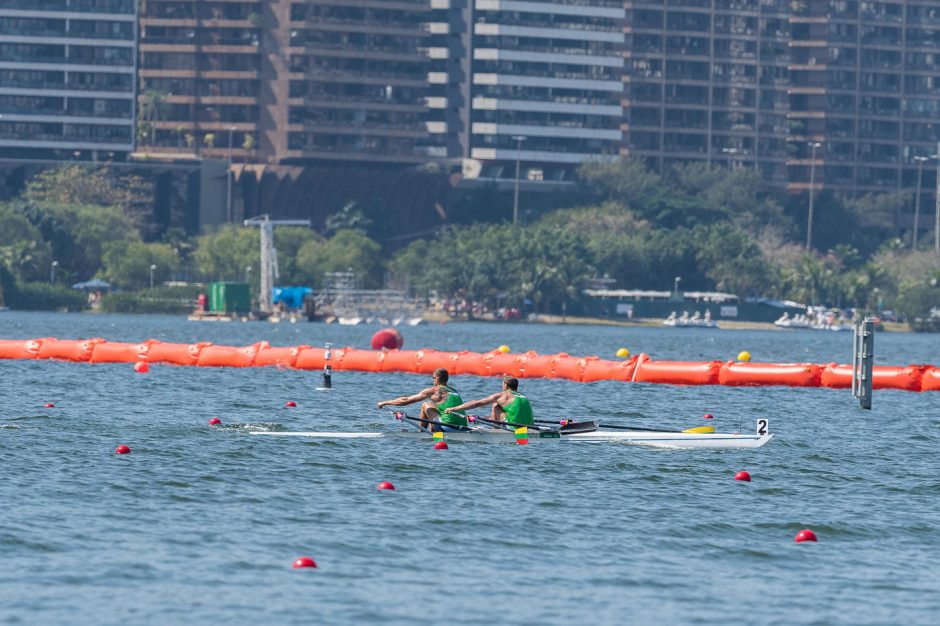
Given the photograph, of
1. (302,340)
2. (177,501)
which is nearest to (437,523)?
(177,501)

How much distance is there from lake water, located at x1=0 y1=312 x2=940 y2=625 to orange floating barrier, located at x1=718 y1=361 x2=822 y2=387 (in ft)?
49.5

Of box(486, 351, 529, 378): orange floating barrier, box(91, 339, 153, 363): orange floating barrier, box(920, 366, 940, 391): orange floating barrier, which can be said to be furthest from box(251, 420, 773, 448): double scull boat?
box(91, 339, 153, 363): orange floating barrier

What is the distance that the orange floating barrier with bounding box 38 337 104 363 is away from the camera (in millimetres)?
95000

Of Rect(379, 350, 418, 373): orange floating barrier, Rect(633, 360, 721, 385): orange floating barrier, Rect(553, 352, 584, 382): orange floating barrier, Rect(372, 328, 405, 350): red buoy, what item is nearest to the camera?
Rect(633, 360, 721, 385): orange floating barrier

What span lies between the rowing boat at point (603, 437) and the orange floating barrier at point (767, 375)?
30794 millimetres

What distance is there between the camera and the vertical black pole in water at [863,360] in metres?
69.8

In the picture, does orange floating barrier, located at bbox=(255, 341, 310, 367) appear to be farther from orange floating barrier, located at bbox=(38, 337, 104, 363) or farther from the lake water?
the lake water

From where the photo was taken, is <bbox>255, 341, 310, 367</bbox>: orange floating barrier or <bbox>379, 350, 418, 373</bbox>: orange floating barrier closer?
<bbox>379, 350, 418, 373</bbox>: orange floating barrier

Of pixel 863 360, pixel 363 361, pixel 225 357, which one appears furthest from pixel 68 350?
pixel 863 360

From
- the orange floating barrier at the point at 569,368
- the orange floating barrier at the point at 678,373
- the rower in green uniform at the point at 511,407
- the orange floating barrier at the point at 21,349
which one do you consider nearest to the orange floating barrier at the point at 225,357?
the orange floating barrier at the point at 21,349

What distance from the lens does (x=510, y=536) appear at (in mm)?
37406

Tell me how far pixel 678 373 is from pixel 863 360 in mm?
14238

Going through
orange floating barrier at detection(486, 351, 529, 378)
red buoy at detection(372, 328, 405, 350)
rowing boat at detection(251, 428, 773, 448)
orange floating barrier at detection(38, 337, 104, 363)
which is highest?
rowing boat at detection(251, 428, 773, 448)

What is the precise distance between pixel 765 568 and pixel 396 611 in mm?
7895
